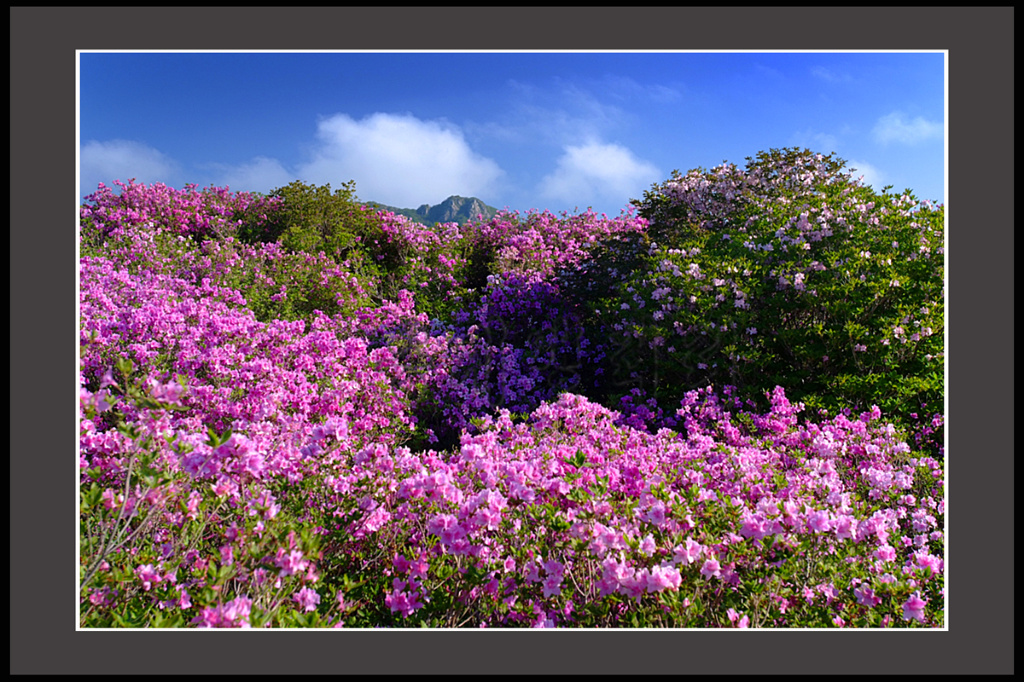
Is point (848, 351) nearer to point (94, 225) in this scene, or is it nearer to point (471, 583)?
point (471, 583)

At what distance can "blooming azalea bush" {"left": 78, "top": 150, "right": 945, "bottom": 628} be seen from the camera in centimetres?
240

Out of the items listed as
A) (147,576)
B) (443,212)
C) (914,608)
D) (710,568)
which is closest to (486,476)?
(710,568)

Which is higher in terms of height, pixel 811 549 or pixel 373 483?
pixel 373 483

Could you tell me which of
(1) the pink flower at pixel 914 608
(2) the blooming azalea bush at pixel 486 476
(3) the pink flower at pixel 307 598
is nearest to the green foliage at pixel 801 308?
(2) the blooming azalea bush at pixel 486 476

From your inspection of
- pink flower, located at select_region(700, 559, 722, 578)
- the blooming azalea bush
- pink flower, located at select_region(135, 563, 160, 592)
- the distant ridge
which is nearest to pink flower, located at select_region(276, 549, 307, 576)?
the blooming azalea bush

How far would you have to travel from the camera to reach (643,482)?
312 cm

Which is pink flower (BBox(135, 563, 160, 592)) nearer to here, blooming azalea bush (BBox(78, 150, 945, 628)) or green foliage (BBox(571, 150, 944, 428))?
blooming azalea bush (BBox(78, 150, 945, 628))

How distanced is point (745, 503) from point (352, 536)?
201cm

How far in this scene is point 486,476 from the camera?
2857 millimetres

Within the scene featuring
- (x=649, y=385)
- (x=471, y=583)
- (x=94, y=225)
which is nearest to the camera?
(x=471, y=583)

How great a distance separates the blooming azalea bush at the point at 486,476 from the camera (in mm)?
2398

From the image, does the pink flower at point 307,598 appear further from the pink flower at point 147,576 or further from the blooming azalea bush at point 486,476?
the pink flower at point 147,576

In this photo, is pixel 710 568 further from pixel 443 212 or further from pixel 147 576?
pixel 443 212

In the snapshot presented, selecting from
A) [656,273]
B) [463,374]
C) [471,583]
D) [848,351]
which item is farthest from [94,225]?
[848,351]
